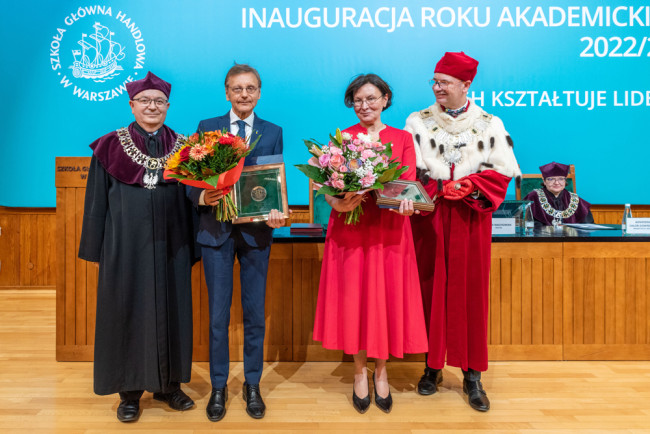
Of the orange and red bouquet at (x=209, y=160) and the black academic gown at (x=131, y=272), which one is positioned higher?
the orange and red bouquet at (x=209, y=160)

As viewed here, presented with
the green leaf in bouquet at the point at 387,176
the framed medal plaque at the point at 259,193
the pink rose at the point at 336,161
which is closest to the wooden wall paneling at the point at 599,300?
the green leaf in bouquet at the point at 387,176

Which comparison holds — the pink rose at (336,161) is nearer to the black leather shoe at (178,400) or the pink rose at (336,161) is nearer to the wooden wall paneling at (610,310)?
the black leather shoe at (178,400)

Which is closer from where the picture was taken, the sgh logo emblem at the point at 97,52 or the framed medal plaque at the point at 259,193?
the framed medal plaque at the point at 259,193

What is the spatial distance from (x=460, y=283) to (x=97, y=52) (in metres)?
4.29

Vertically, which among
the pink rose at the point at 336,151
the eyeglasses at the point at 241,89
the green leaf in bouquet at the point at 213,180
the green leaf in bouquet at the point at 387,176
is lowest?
the green leaf in bouquet at the point at 213,180

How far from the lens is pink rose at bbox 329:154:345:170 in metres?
1.86

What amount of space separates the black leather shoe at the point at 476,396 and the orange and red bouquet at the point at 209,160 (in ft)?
4.98

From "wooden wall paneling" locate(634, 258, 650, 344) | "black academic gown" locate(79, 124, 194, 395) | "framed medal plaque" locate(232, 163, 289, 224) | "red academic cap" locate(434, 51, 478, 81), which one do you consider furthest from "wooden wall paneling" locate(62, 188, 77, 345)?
"wooden wall paneling" locate(634, 258, 650, 344)

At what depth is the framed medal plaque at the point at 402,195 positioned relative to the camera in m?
1.92

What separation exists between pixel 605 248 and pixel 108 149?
110 inches

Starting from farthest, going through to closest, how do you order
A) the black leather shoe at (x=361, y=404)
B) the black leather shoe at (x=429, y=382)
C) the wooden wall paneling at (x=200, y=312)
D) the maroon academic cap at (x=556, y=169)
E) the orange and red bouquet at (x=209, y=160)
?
the maroon academic cap at (x=556, y=169)
the wooden wall paneling at (x=200, y=312)
the black leather shoe at (x=429, y=382)
the black leather shoe at (x=361, y=404)
the orange and red bouquet at (x=209, y=160)

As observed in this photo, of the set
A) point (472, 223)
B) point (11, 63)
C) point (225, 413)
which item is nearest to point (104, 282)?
point (225, 413)

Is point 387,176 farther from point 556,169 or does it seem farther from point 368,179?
point 556,169

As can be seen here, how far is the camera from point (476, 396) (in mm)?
2234
